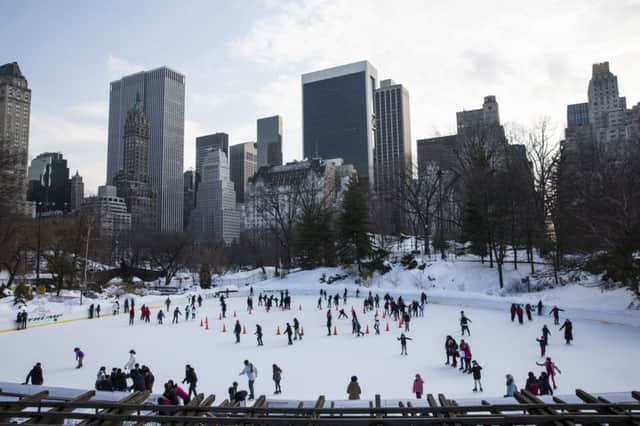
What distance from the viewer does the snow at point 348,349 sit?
12.9 m

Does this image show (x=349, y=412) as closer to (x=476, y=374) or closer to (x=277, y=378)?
(x=277, y=378)

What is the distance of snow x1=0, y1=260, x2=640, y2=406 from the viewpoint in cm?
1291

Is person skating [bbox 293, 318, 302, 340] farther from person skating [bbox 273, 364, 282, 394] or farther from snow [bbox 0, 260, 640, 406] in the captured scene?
person skating [bbox 273, 364, 282, 394]

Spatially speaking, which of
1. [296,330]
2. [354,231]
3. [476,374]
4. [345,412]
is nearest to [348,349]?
[296,330]

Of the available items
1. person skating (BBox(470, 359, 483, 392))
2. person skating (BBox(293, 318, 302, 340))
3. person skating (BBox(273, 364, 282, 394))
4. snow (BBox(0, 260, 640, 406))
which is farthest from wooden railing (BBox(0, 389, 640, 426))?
person skating (BBox(293, 318, 302, 340))

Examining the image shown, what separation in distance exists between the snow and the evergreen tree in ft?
53.3

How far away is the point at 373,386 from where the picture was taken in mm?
12617

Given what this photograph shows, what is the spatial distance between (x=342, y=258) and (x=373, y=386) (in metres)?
35.4

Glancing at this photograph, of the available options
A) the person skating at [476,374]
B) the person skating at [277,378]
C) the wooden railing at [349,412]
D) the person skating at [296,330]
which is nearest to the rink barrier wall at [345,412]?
the wooden railing at [349,412]

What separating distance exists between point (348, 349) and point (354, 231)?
3036 cm

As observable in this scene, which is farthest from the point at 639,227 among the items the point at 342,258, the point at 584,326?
the point at 342,258

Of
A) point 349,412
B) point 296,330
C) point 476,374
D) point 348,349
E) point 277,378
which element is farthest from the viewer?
point 296,330

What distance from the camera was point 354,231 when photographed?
47.6 metres

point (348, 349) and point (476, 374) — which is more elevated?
point (476, 374)
